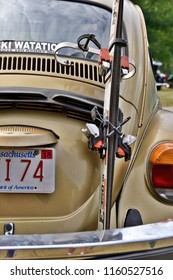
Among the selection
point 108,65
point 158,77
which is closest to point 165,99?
point 158,77

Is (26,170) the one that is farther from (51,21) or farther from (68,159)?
(51,21)

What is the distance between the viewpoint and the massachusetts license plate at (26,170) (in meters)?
3.22

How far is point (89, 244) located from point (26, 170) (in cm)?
76

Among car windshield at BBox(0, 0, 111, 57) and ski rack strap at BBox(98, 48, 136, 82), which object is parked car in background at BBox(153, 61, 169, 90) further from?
ski rack strap at BBox(98, 48, 136, 82)

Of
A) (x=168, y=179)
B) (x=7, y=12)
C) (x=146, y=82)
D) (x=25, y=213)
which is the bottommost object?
(x=25, y=213)

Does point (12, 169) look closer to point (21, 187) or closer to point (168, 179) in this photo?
point (21, 187)

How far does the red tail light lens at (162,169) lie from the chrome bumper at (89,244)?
43cm

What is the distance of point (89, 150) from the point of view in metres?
3.40

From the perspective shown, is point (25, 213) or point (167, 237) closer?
point (167, 237)

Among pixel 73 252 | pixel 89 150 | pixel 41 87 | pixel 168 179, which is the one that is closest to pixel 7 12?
pixel 41 87

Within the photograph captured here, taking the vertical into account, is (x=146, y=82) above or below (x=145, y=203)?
above

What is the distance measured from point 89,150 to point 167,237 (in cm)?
87
